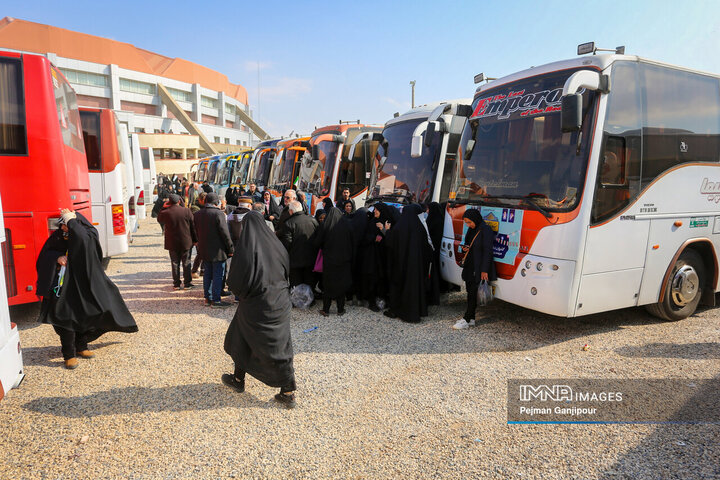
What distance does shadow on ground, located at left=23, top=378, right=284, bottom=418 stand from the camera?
3982 mm

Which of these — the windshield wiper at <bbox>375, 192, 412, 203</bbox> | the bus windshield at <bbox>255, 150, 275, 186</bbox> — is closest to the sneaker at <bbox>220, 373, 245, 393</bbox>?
the windshield wiper at <bbox>375, 192, 412, 203</bbox>

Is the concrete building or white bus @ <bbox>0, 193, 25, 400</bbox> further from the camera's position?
the concrete building

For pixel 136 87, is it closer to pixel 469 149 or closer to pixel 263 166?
pixel 263 166

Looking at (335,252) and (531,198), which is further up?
(531,198)

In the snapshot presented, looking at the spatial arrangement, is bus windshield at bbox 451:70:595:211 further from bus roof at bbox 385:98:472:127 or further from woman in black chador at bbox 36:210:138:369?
woman in black chador at bbox 36:210:138:369

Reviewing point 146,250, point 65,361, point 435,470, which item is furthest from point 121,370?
point 146,250

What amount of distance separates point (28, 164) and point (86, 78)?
191ft

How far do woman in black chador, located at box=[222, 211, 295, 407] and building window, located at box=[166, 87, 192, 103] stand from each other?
219 ft

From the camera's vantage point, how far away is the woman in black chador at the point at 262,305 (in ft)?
12.7

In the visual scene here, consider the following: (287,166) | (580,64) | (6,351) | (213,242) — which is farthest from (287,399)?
(287,166)

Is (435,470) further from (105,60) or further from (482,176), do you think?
(105,60)

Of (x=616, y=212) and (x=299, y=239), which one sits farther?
(x=299, y=239)

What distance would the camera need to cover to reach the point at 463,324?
6.08 metres

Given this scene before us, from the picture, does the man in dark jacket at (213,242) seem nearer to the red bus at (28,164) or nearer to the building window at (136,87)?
the red bus at (28,164)
